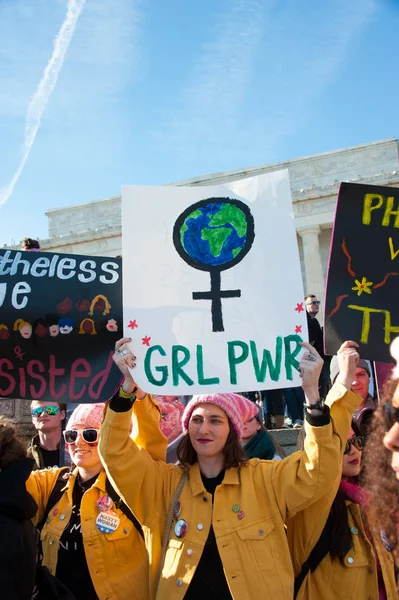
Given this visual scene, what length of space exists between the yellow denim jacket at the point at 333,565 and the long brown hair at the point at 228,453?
1.32 ft

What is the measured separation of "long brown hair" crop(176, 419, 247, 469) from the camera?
3043 millimetres

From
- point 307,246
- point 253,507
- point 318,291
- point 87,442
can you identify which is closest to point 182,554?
point 253,507

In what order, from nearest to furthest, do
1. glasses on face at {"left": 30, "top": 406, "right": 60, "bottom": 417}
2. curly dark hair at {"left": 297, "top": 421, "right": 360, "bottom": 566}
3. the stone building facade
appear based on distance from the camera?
curly dark hair at {"left": 297, "top": 421, "right": 360, "bottom": 566}
glasses on face at {"left": 30, "top": 406, "right": 60, "bottom": 417}
the stone building facade

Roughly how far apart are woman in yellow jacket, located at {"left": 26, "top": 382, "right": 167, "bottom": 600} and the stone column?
2923 centimetres

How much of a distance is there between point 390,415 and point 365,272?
4.98 ft

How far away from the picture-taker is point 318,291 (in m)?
32.0

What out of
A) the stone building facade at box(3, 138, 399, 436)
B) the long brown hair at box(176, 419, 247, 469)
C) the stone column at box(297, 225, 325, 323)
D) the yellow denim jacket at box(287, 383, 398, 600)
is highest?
the stone building facade at box(3, 138, 399, 436)

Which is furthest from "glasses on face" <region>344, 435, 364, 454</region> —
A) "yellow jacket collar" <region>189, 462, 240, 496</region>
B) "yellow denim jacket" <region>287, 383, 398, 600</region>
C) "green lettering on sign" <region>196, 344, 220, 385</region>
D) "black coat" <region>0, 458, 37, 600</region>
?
"black coat" <region>0, 458, 37, 600</region>

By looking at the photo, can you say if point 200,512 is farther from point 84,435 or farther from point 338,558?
point 84,435

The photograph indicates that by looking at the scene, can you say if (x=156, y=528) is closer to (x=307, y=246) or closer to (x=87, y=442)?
(x=87, y=442)

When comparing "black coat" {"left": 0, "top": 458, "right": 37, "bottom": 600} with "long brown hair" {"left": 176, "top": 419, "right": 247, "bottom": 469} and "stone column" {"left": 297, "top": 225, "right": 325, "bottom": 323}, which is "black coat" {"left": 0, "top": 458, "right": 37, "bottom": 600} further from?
"stone column" {"left": 297, "top": 225, "right": 325, "bottom": 323}

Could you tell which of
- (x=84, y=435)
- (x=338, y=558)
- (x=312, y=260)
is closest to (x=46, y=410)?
(x=84, y=435)

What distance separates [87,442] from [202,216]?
4.77ft

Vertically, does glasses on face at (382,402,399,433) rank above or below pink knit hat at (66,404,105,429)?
below
